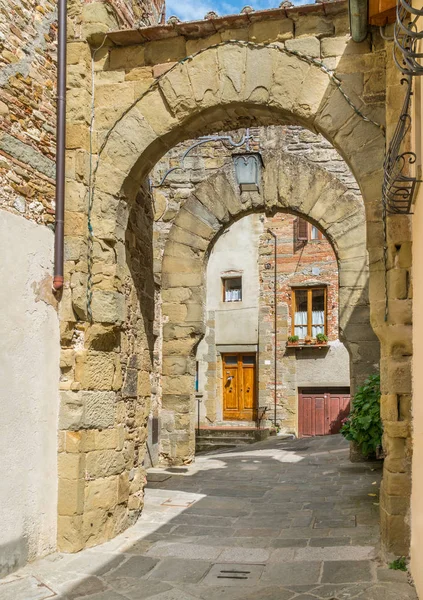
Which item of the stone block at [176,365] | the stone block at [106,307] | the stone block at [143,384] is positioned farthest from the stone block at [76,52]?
the stone block at [176,365]

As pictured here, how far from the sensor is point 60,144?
16.6ft

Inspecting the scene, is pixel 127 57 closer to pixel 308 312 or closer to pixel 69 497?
pixel 69 497

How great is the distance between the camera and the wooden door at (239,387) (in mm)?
17531

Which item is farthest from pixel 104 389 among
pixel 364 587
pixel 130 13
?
pixel 130 13

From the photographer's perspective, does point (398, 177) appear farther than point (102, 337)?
No

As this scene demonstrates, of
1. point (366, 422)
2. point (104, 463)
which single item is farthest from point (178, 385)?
point (104, 463)

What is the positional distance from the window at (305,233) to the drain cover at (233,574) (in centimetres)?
1331

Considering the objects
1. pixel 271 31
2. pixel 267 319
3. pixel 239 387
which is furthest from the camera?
pixel 239 387

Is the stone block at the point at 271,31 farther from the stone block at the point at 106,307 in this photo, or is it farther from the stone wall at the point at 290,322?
the stone wall at the point at 290,322

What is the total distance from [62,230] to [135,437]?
6.53 feet

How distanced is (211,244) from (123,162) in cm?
446

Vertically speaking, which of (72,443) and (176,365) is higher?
(176,365)

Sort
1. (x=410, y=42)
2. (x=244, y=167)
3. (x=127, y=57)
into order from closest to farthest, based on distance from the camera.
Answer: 1. (x=410, y=42)
2. (x=127, y=57)
3. (x=244, y=167)

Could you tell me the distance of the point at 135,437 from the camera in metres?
5.89
